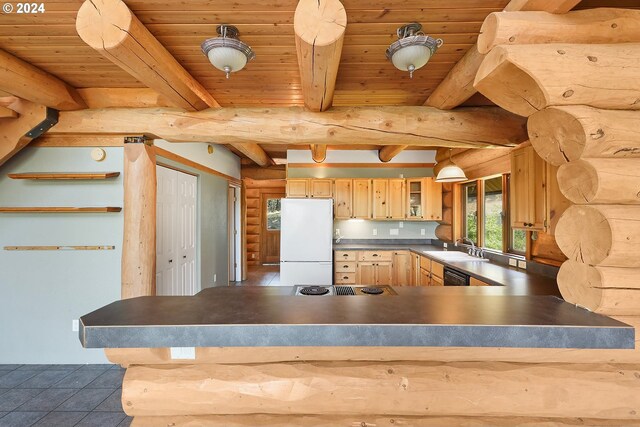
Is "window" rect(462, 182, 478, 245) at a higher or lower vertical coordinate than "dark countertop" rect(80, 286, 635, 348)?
higher

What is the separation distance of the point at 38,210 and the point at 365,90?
3167 mm

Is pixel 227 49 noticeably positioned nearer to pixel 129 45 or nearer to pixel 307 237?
pixel 129 45

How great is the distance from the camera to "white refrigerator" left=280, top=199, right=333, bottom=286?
13.8ft

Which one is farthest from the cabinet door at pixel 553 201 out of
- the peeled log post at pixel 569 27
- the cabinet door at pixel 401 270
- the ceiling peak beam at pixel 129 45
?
Result: the ceiling peak beam at pixel 129 45

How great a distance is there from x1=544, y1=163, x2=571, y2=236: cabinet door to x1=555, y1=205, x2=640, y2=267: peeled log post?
0.70m

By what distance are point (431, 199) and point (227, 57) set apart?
13.2 feet

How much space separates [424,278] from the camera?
13.1 feet

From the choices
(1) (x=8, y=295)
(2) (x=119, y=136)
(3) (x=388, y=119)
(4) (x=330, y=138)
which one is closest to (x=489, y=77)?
(3) (x=388, y=119)

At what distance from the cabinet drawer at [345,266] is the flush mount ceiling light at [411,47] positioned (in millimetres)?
3272

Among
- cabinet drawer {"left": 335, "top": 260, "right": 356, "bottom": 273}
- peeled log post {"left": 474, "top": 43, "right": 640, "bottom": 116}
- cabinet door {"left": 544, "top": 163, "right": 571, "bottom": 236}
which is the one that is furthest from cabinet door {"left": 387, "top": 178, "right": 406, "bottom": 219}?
peeled log post {"left": 474, "top": 43, "right": 640, "bottom": 116}

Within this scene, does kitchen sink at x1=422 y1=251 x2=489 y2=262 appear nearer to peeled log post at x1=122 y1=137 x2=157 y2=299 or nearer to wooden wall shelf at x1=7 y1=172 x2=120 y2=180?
peeled log post at x1=122 y1=137 x2=157 y2=299

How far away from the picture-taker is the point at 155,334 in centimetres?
108

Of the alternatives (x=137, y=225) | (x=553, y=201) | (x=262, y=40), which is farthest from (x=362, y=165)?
(x=137, y=225)

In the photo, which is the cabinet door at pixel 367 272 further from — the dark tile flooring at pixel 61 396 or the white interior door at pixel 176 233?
the dark tile flooring at pixel 61 396
